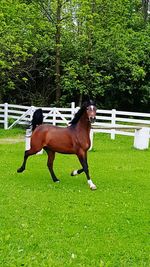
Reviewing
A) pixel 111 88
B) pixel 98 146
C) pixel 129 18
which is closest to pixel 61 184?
pixel 98 146

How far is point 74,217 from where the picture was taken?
23.5ft

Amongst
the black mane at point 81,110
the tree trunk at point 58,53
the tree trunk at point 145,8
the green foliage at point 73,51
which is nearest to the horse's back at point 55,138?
the black mane at point 81,110

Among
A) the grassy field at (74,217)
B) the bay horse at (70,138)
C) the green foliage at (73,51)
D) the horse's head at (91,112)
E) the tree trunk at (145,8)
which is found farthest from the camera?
the tree trunk at (145,8)

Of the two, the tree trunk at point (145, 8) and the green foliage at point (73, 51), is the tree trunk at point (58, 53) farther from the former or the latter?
the tree trunk at point (145, 8)

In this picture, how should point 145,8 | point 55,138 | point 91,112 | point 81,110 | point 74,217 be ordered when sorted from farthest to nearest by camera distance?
point 145,8 < point 55,138 < point 81,110 < point 91,112 < point 74,217

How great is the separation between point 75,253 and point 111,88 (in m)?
20.2

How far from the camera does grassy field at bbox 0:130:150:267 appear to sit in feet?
18.1

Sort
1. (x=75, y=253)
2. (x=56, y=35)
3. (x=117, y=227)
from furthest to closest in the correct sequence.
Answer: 1. (x=56, y=35)
2. (x=117, y=227)
3. (x=75, y=253)

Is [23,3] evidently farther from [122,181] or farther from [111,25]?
[122,181]

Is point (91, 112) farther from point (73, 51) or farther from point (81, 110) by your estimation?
point (73, 51)

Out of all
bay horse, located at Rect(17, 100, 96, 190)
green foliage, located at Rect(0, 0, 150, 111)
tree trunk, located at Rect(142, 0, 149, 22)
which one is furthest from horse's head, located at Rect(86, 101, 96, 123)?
tree trunk, located at Rect(142, 0, 149, 22)

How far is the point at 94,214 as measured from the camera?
7.36 metres

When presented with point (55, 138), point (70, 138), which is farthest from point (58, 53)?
point (70, 138)

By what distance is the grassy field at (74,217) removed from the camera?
5531 millimetres
